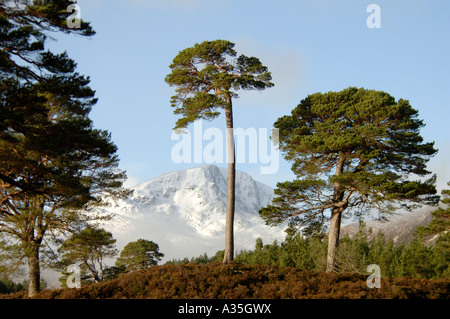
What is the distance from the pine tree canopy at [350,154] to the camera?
1586 centimetres

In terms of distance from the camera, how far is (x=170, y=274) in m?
12.4

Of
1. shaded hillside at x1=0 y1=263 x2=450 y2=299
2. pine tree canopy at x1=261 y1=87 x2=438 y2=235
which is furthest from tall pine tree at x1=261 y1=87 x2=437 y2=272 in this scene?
shaded hillside at x1=0 y1=263 x2=450 y2=299

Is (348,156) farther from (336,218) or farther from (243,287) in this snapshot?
(243,287)

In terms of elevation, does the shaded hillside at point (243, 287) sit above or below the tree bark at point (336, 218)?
below

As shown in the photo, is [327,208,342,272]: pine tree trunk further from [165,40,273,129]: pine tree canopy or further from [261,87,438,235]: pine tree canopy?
[165,40,273,129]: pine tree canopy

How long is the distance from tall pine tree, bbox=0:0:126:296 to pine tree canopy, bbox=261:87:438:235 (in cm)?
838

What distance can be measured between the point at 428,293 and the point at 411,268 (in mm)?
28002

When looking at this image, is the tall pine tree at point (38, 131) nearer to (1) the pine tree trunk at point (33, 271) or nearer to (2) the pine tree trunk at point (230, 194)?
(1) the pine tree trunk at point (33, 271)

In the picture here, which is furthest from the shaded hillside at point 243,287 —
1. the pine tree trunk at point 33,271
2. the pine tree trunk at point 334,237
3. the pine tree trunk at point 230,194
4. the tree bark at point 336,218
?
the pine tree trunk at point 33,271

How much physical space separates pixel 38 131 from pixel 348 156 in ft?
41.0
